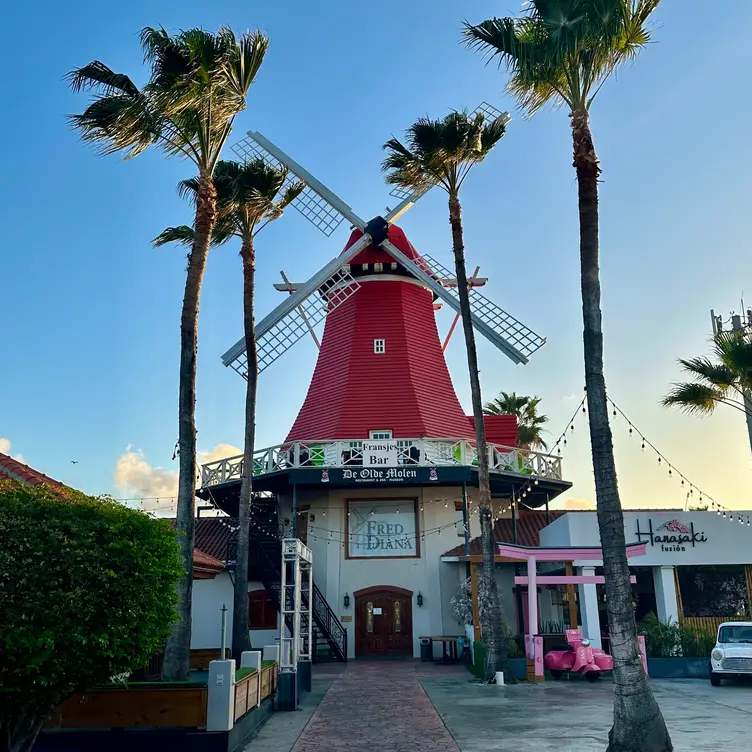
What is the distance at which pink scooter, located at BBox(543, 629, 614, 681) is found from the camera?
59.5 feet

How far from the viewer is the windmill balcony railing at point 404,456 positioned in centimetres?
2542

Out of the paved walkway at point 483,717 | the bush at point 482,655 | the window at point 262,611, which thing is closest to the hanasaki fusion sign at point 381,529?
the window at point 262,611

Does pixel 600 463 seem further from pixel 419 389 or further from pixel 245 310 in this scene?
pixel 419 389

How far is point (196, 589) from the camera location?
2738 centimetres

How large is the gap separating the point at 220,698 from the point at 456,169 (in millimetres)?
14647

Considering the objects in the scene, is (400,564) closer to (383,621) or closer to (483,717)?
(383,621)

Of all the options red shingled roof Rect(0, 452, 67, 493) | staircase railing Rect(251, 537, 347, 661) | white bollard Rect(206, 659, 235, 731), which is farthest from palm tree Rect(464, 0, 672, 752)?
staircase railing Rect(251, 537, 347, 661)

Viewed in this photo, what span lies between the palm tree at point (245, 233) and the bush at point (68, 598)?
33.3ft

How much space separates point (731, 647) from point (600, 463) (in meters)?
9.92

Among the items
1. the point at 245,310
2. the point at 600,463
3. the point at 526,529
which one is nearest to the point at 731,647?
the point at 600,463

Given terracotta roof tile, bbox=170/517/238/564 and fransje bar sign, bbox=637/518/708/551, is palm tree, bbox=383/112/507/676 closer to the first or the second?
fransje bar sign, bbox=637/518/708/551

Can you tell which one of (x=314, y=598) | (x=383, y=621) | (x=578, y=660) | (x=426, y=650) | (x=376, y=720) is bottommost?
(x=376, y=720)

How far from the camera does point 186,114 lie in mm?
14070

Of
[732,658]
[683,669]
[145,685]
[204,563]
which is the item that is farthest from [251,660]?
[683,669]
